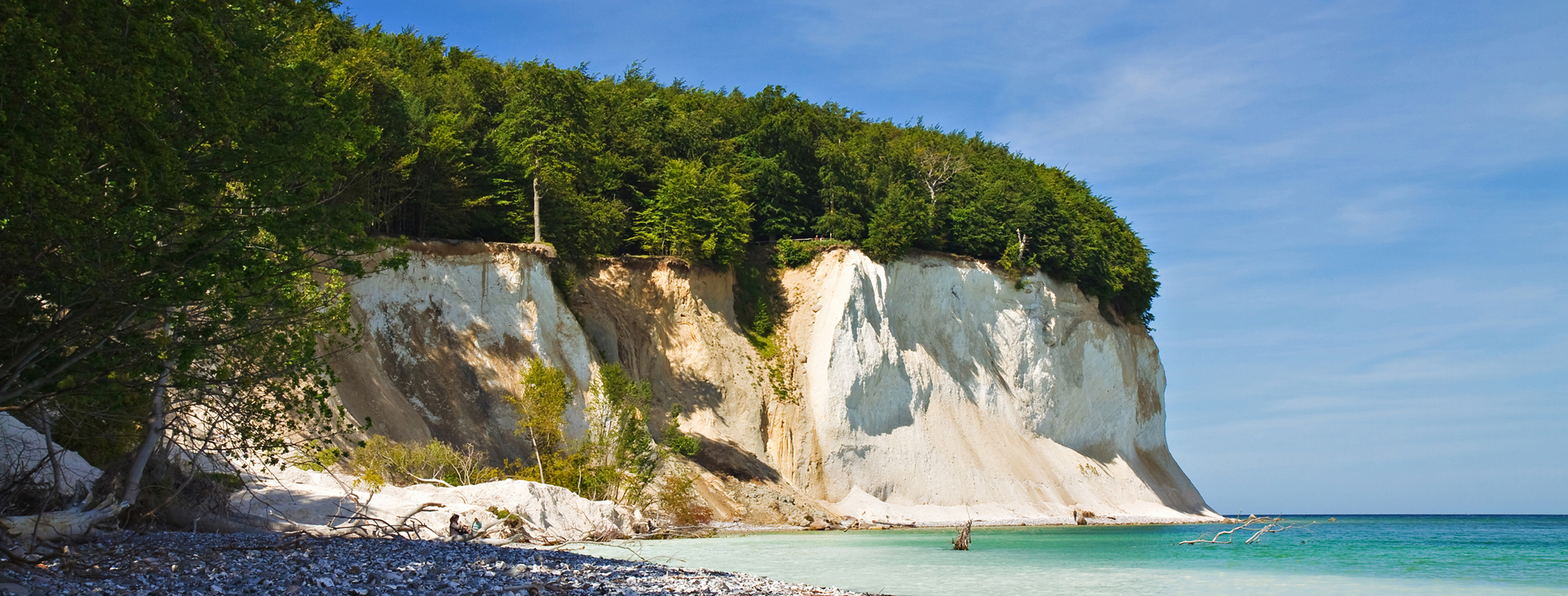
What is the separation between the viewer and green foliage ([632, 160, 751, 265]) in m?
43.6

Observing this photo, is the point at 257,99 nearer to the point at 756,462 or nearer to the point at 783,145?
the point at 756,462

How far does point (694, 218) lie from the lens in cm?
4372

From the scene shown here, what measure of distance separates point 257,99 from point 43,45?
255 cm

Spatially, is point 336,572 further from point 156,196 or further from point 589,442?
point 589,442

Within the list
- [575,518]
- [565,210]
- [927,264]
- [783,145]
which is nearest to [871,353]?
[927,264]

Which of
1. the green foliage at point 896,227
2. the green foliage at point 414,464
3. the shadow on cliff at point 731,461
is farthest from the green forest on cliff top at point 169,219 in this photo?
the green foliage at point 896,227

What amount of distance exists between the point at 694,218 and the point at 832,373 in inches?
363

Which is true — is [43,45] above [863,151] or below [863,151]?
below

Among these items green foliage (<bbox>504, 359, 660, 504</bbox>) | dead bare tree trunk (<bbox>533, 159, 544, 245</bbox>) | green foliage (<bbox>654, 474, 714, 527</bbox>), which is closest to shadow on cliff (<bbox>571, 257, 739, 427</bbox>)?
dead bare tree trunk (<bbox>533, 159, 544, 245</bbox>)

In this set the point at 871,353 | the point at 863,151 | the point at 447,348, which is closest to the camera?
the point at 447,348

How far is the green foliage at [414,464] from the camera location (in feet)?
84.3

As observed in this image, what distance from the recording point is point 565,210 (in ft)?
129

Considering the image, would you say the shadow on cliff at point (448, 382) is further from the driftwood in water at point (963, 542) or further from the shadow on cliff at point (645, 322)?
the driftwood in water at point (963, 542)

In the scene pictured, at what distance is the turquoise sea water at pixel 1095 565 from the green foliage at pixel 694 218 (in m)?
14.0
